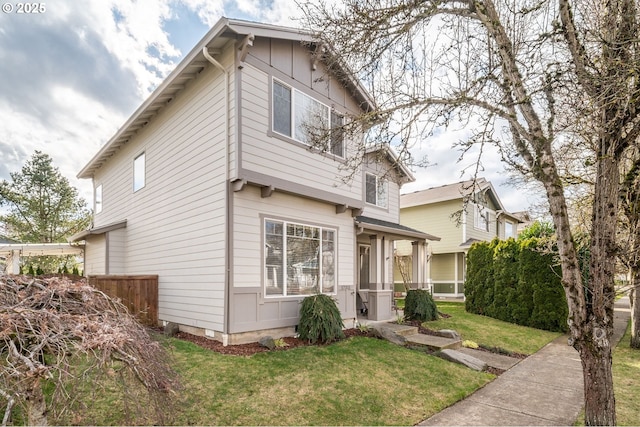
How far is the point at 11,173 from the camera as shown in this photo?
25828mm

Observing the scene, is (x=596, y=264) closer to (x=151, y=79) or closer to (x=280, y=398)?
(x=280, y=398)

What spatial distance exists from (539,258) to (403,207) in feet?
37.2

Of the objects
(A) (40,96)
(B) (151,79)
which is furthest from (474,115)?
(A) (40,96)

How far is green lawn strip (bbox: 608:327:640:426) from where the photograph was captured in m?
5.08

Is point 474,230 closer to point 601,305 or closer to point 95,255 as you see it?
point 601,305

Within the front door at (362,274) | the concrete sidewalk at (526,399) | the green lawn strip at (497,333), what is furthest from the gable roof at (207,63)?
the green lawn strip at (497,333)

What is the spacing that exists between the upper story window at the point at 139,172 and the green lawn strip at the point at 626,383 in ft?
39.5

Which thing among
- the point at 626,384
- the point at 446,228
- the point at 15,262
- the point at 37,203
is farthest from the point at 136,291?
the point at 37,203

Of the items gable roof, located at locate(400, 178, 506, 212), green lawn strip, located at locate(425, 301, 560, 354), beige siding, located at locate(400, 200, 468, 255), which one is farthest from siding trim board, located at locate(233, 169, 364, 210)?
beige siding, located at locate(400, 200, 468, 255)

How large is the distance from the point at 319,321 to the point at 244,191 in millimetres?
3258

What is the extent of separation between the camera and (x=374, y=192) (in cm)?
1421

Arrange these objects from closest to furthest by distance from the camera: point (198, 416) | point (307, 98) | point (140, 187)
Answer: point (198, 416) < point (307, 98) < point (140, 187)

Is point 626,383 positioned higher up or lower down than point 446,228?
lower down

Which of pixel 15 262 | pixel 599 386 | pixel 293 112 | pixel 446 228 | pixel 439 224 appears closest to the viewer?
pixel 599 386
